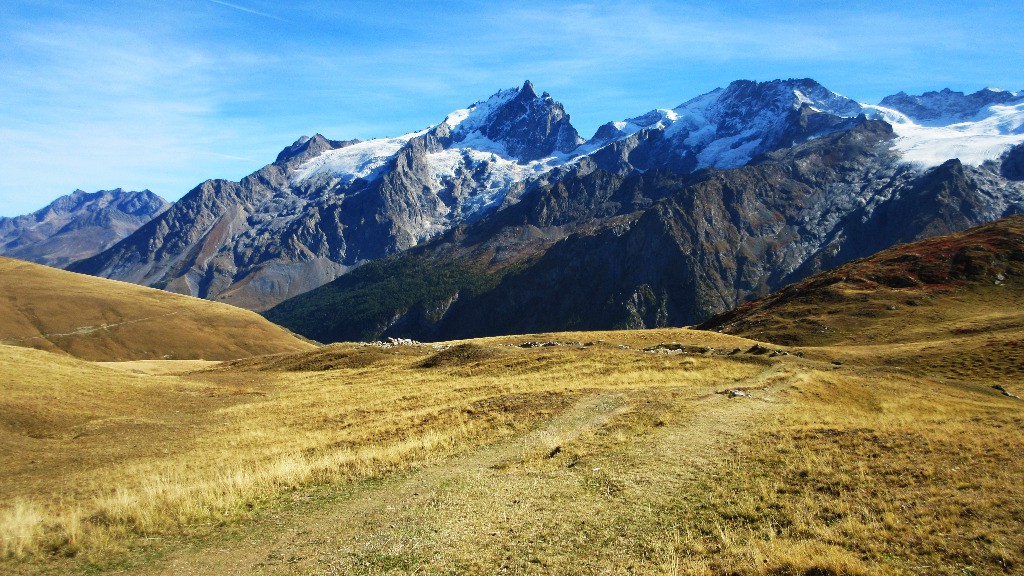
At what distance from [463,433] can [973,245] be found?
12992 cm

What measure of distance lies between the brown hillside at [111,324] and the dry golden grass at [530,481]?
5645 inches

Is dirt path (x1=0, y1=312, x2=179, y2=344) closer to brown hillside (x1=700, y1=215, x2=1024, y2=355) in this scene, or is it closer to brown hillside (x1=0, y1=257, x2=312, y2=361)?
brown hillside (x1=0, y1=257, x2=312, y2=361)

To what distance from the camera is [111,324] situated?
170m

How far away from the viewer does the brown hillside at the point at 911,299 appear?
250 ft

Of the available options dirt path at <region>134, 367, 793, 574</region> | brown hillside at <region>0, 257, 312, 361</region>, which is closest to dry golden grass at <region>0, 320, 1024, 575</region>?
dirt path at <region>134, 367, 793, 574</region>

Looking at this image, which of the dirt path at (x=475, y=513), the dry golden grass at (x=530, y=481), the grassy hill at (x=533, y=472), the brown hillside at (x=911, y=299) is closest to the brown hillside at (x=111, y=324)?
the grassy hill at (x=533, y=472)

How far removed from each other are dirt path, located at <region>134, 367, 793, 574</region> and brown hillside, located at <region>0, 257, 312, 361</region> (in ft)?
560

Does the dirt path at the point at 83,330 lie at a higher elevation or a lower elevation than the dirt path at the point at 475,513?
higher

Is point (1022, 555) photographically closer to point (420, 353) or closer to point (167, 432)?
point (167, 432)

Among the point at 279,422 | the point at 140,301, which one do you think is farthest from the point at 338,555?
the point at 140,301

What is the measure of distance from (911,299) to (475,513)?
102 metres

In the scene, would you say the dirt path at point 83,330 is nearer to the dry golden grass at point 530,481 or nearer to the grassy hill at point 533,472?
the grassy hill at point 533,472

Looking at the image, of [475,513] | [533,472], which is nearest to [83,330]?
[533,472]

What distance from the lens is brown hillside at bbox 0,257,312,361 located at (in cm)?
15662
